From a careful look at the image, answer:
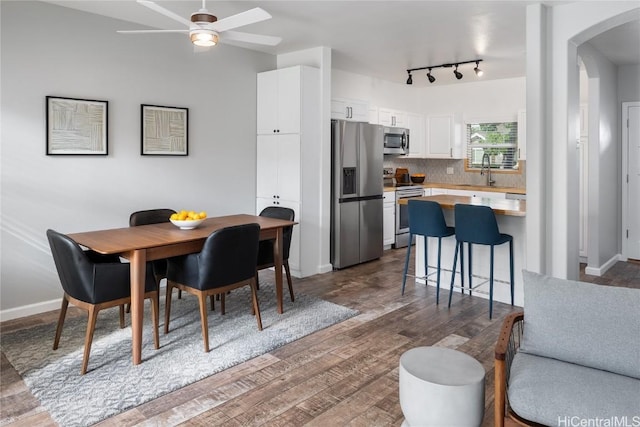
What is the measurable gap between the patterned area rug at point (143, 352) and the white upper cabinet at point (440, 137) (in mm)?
4360

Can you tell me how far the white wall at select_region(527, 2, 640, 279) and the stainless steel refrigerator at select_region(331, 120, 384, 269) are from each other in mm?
2226

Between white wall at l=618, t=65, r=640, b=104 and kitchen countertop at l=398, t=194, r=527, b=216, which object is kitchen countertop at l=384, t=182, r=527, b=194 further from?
kitchen countertop at l=398, t=194, r=527, b=216

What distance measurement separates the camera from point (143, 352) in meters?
3.17

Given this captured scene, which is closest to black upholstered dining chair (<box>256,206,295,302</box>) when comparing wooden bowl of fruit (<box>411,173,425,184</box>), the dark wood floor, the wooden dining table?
the wooden dining table

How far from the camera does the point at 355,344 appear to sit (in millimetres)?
3355

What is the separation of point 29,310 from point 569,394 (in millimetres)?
4085

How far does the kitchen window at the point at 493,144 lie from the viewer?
713 centimetres

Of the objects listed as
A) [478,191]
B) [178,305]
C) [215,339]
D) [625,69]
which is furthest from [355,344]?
[625,69]

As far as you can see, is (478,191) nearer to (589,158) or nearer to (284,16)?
(589,158)

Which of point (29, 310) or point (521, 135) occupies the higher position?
point (521, 135)

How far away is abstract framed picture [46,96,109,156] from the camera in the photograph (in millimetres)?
3916

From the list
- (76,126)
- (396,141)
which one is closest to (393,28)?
(396,141)

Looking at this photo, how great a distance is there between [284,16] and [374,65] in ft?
7.67

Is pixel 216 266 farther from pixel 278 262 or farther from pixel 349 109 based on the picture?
pixel 349 109
